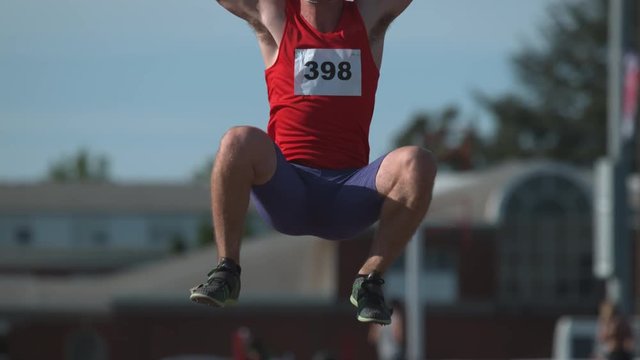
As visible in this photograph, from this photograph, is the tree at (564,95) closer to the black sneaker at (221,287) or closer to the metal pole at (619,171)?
the metal pole at (619,171)

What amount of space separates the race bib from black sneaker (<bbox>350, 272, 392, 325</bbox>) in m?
0.97

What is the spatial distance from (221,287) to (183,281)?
54.0 meters

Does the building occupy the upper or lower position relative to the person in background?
lower

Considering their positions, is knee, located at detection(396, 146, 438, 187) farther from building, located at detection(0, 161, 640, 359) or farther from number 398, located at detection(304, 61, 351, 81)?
building, located at detection(0, 161, 640, 359)

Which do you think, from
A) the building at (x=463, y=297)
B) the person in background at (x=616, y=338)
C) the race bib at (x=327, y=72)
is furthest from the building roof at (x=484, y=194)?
the race bib at (x=327, y=72)

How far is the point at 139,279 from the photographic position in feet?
216

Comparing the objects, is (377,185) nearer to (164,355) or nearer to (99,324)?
(164,355)

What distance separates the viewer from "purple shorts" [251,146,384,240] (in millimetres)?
8461

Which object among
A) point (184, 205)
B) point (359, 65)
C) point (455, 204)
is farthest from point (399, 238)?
point (184, 205)

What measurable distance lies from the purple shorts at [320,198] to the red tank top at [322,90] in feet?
0.33

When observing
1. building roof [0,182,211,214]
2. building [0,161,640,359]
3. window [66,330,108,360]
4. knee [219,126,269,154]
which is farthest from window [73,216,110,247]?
knee [219,126,269,154]

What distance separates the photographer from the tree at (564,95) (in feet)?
251

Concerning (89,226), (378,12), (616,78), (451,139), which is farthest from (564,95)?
(378,12)

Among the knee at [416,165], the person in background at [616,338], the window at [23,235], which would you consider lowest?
the window at [23,235]
